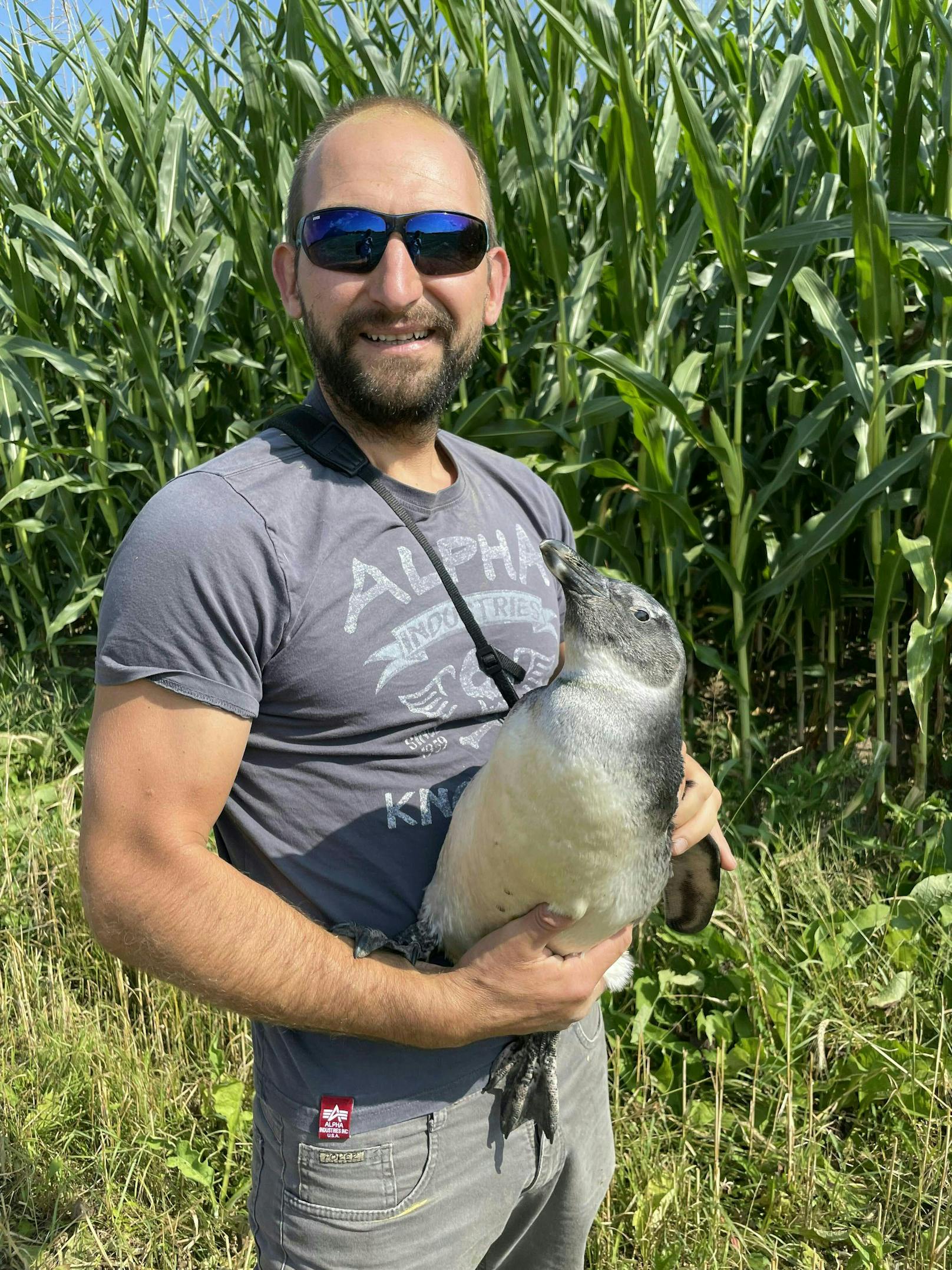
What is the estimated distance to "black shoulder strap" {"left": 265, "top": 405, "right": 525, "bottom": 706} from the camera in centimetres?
159

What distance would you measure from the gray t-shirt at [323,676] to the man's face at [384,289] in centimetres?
16

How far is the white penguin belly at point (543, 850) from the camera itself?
4.42ft

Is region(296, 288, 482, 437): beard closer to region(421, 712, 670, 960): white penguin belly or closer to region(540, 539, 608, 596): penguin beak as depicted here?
region(540, 539, 608, 596): penguin beak

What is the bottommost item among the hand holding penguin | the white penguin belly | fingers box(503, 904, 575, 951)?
the hand holding penguin

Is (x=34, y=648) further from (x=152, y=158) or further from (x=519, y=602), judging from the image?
(x=519, y=602)

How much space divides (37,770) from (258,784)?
3163 millimetres

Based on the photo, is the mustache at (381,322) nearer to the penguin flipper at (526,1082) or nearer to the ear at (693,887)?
the ear at (693,887)

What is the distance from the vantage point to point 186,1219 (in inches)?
97.3

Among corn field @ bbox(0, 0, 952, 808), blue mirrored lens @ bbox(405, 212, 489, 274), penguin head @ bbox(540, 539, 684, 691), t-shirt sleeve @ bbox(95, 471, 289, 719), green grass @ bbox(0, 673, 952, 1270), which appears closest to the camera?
t-shirt sleeve @ bbox(95, 471, 289, 719)

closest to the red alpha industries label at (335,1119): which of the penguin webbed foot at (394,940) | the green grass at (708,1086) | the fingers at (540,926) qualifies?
the penguin webbed foot at (394,940)

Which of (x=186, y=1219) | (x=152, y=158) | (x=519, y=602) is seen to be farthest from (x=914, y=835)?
(x=152, y=158)

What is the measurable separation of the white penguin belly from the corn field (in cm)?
163

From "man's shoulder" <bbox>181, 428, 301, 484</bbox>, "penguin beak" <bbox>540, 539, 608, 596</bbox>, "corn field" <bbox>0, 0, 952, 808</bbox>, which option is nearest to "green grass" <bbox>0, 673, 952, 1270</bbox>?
"corn field" <bbox>0, 0, 952, 808</bbox>

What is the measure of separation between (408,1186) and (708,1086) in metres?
1.48
